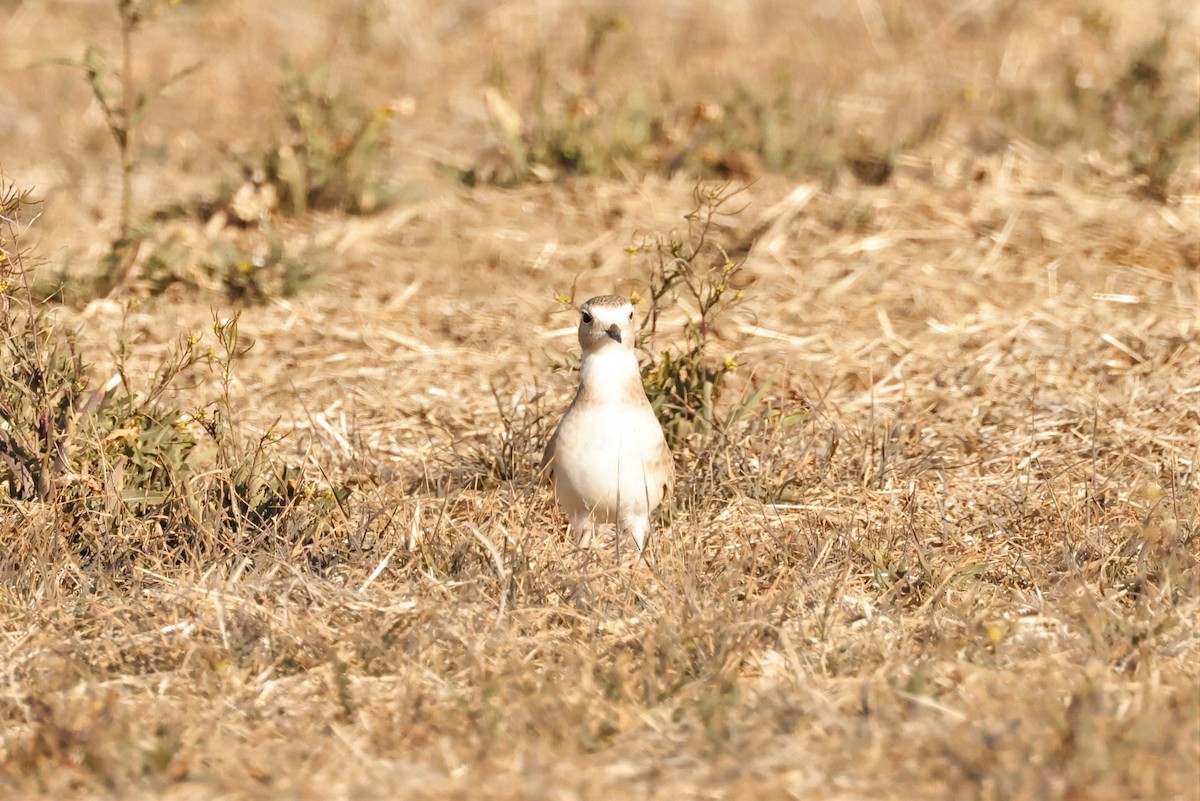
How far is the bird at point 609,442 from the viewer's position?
4.84 metres

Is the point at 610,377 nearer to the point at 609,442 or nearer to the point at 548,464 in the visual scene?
the point at 609,442

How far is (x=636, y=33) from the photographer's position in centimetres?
1079

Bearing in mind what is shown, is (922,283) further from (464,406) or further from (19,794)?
Answer: (19,794)

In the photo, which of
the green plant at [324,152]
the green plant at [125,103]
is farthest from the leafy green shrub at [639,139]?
the green plant at [125,103]

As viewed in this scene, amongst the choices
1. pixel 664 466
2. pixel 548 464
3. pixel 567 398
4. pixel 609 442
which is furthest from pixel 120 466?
pixel 567 398

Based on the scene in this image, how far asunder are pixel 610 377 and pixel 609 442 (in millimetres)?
206

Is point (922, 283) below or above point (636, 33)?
below

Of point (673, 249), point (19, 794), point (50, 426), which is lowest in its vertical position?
point (19, 794)

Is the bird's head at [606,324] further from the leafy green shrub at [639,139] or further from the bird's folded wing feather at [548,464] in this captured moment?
the leafy green shrub at [639,139]

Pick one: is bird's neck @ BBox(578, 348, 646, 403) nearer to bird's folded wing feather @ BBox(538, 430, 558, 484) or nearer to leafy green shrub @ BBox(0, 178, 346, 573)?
bird's folded wing feather @ BBox(538, 430, 558, 484)

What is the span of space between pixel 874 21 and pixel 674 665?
296 inches

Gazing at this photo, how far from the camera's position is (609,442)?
4.84 m

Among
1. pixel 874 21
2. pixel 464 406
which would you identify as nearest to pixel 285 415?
pixel 464 406

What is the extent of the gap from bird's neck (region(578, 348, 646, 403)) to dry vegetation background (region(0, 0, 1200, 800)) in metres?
0.45
